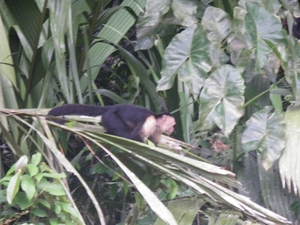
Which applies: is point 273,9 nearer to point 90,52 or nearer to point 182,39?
point 182,39

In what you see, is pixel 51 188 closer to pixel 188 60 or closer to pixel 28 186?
pixel 28 186

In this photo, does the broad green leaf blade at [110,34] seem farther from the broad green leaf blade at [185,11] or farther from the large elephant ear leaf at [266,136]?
the large elephant ear leaf at [266,136]

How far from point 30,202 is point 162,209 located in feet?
1.33

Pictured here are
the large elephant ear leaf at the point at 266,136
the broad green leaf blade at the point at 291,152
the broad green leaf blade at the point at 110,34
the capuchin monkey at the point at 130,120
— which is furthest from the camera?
the broad green leaf blade at the point at 110,34

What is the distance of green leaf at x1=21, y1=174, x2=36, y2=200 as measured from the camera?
58.2 inches

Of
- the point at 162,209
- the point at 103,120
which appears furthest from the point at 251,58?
the point at 162,209

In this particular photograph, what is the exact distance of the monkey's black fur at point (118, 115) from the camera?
6.64 feet

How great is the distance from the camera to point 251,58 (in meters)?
2.09

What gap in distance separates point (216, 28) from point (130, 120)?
44 cm

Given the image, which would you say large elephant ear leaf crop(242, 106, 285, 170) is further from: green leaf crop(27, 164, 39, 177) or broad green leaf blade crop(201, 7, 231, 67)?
green leaf crop(27, 164, 39, 177)

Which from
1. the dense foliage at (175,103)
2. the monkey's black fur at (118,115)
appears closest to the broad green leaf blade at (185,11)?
the dense foliage at (175,103)

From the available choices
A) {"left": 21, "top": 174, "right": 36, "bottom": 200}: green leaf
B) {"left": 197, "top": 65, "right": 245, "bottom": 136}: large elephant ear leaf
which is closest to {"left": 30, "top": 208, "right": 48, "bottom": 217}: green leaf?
{"left": 21, "top": 174, "right": 36, "bottom": 200}: green leaf

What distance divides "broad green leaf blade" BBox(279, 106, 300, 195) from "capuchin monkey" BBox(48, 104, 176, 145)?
42cm

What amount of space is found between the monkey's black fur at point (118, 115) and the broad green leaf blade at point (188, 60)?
0.22 metres
